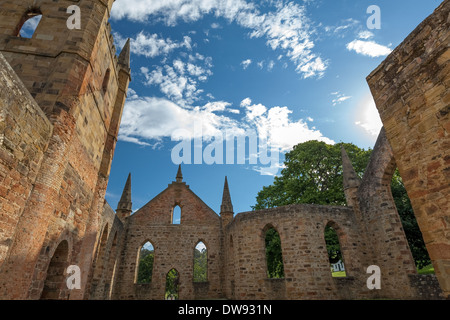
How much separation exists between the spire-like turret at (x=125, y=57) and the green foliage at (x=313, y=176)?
1471 centimetres

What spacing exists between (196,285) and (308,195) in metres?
10.6

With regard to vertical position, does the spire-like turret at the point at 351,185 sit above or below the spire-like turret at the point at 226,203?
below

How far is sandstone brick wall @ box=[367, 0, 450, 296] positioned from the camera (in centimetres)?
351

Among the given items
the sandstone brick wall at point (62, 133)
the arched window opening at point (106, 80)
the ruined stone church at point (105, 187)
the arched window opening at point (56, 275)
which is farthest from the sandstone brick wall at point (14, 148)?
the arched window opening at point (106, 80)

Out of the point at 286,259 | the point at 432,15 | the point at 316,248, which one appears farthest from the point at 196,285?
the point at 432,15

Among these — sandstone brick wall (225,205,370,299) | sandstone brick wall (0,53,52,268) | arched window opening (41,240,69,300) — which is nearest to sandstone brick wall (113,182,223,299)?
sandstone brick wall (225,205,370,299)

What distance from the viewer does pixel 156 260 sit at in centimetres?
1777

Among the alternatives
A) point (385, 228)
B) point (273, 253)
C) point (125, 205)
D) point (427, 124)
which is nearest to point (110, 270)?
point (125, 205)

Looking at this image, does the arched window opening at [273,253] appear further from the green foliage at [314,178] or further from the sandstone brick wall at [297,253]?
the sandstone brick wall at [297,253]

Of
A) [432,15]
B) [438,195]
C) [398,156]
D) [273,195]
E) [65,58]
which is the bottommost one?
[438,195]

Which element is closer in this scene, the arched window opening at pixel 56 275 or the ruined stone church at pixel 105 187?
the ruined stone church at pixel 105 187

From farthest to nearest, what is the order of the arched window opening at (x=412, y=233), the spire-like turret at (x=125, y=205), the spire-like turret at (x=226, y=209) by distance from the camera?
1. the spire-like turret at (x=226, y=209)
2. the spire-like turret at (x=125, y=205)
3. the arched window opening at (x=412, y=233)

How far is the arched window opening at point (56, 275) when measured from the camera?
6535mm
